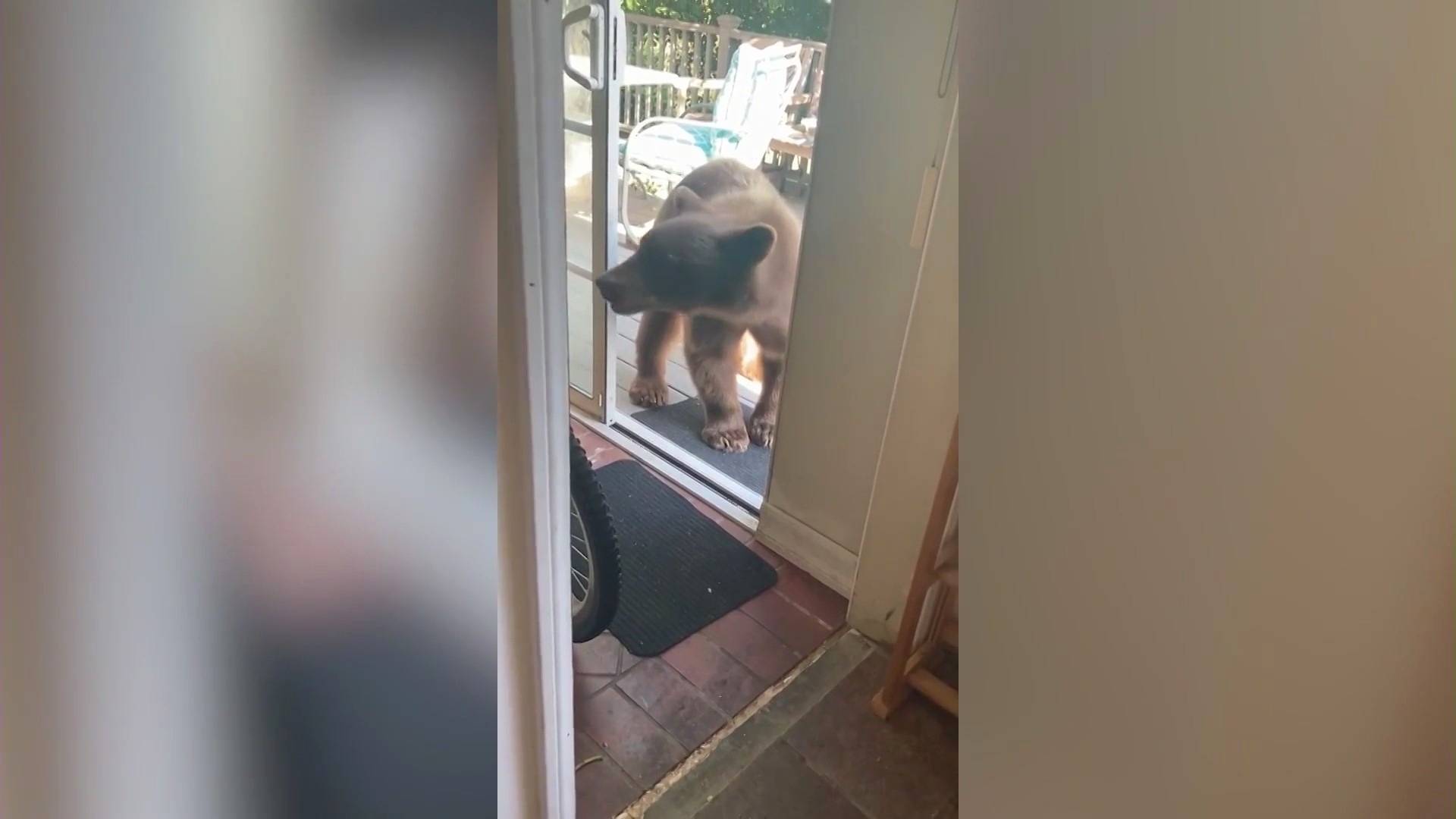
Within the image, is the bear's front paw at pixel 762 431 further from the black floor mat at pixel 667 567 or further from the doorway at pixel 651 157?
the black floor mat at pixel 667 567

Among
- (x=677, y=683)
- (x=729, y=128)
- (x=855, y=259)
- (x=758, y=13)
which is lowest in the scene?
(x=677, y=683)

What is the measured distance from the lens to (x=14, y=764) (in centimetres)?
55

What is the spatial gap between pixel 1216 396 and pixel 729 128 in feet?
5.43

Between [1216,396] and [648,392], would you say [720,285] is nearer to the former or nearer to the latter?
[648,392]

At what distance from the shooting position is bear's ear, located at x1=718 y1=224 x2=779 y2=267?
2150 millimetres

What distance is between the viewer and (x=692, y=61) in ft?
7.04

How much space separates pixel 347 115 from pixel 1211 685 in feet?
2.75

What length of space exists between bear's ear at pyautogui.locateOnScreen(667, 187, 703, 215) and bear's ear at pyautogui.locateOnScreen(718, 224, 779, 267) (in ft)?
0.39

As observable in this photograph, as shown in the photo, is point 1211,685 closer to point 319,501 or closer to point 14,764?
point 319,501

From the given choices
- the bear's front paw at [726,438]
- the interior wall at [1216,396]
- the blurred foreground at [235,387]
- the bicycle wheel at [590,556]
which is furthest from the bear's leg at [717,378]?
the blurred foreground at [235,387]

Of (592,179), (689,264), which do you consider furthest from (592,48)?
(689,264)

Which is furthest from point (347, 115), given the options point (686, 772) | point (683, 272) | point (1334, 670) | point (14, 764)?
point (683, 272)

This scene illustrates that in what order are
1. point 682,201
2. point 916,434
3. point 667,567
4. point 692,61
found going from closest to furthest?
point 916,434 → point 667,567 → point 692,61 → point 682,201

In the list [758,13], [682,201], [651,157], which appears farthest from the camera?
[651,157]
